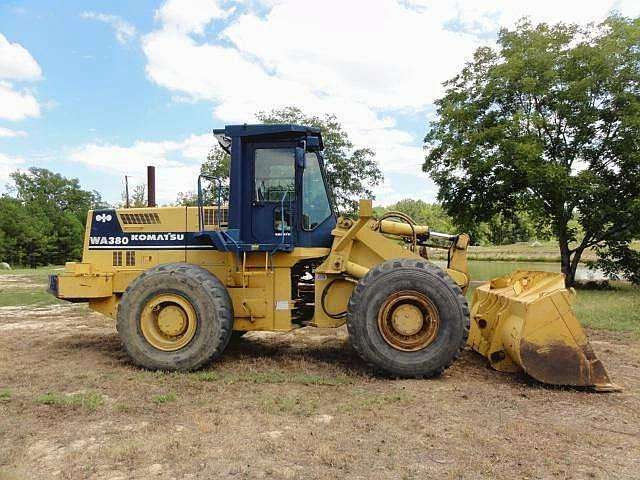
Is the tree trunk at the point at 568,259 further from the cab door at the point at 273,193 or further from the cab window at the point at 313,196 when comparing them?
the cab door at the point at 273,193

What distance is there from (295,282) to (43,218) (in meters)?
63.5

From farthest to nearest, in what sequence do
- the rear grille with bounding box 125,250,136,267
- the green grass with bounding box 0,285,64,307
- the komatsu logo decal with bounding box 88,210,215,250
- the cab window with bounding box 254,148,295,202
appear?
1. the green grass with bounding box 0,285,64,307
2. the rear grille with bounding box 125,250,136,267
3. the komatsu logo decal with bounding box 88,210,215,250
4. the cab window with bounding box 254,148,295,202

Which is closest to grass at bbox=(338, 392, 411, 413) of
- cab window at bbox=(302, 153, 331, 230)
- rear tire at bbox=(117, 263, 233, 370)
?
rear tire at bbox=(117, 263, 233, 370)

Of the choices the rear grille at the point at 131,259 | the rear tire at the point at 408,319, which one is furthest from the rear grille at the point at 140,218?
the rear tire at the point at 408,319

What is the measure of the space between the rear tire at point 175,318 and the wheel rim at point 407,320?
186cm

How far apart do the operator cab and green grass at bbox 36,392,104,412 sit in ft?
7.26

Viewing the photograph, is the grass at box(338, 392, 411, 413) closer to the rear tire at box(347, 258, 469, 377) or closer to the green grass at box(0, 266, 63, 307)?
the rear tire at box(347, 258, 469, 377)

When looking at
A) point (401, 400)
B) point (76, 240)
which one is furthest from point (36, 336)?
point (76, 240)

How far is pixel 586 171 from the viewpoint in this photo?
15.7 meters

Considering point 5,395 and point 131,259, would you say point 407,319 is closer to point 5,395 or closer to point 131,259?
point 131,259

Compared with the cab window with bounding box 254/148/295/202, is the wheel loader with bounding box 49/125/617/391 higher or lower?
lower

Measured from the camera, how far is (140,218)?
23.1ft

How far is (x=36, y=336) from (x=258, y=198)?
189 inches

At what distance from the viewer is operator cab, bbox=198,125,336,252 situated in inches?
254
